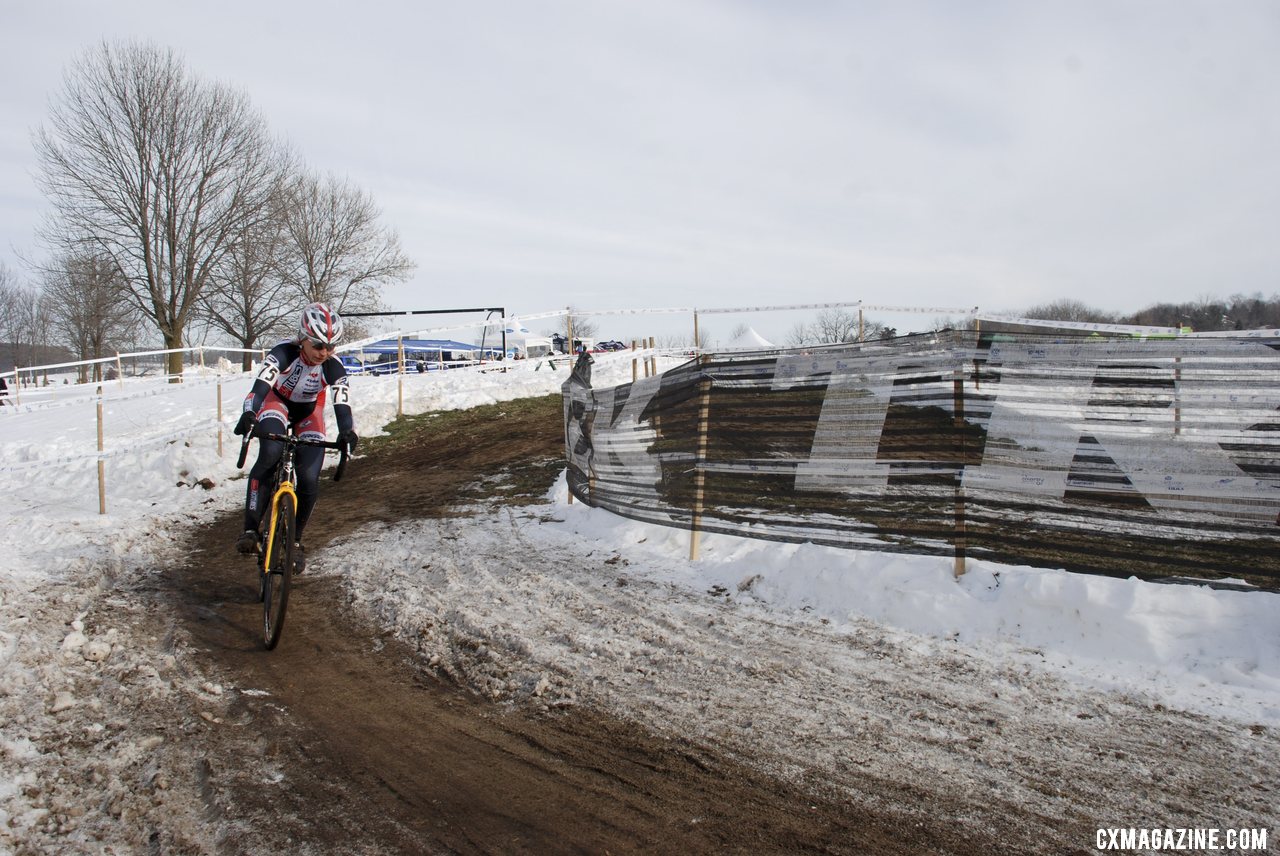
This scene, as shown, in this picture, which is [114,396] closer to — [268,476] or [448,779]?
[268,476]

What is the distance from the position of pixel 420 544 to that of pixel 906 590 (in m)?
4.92

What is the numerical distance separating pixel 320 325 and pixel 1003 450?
5.13m

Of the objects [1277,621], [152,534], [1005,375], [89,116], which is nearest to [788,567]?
[1005,375]

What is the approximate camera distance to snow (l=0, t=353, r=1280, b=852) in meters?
3.97

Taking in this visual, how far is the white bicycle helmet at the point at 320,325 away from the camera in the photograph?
5.83m

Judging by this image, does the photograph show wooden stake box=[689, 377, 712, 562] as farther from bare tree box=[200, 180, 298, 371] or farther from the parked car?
bare tree box=[200, 180, 298, 371]

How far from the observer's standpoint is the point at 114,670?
15.8 ft

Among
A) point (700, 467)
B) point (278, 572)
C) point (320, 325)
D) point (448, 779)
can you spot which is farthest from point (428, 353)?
point (448, 779)

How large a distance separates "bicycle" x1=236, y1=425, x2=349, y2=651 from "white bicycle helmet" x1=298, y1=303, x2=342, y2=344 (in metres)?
0.76

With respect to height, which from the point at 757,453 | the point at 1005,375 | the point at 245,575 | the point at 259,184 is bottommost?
the point at 245,575

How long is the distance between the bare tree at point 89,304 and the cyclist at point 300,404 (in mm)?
30372

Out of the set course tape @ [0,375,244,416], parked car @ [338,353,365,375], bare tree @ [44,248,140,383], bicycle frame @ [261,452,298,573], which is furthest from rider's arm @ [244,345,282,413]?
bare tree @ [44,248,140,383]

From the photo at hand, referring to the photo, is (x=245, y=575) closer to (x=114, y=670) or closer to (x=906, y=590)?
(x=114, y=670)

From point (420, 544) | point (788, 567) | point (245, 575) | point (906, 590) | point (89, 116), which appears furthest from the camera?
point (89, 116)
